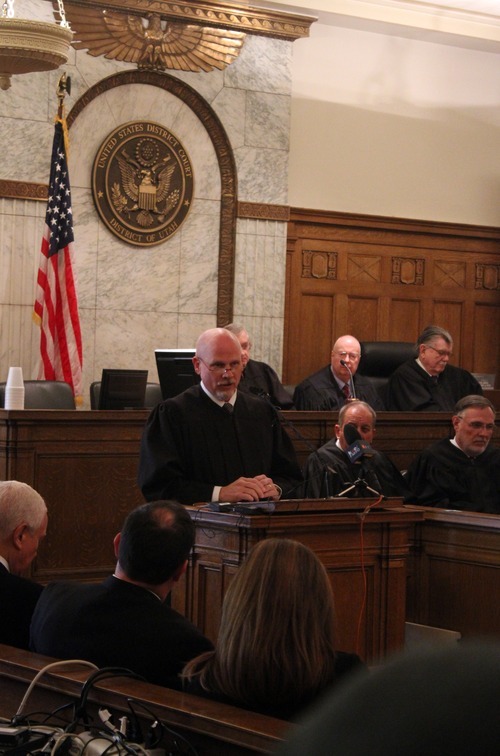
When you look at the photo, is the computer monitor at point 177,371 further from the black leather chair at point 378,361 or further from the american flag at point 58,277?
the black leather chair at point 378,361

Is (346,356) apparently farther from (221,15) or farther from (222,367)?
(222,367)

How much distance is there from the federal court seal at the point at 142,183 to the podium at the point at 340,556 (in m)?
5.95

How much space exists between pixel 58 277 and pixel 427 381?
3008 mm

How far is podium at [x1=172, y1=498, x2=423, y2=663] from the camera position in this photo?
14.2 feet

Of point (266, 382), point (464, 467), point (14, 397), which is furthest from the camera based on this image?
point (266, 382)

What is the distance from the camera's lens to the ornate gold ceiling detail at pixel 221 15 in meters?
10.0

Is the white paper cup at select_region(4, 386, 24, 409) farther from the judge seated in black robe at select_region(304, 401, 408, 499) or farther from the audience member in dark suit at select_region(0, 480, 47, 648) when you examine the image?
the audience member in dark suit at select_region(0, 480, 47, 648)

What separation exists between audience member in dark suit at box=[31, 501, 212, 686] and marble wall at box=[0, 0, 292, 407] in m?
6.75

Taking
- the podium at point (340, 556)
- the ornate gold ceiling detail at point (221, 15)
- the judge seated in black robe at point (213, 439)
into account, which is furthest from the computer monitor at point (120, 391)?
the ornate gold ceiling detail at point (221, 15)

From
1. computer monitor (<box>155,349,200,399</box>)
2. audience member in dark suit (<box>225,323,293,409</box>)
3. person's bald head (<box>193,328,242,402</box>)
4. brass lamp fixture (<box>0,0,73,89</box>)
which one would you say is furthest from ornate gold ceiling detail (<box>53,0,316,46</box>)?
person's bald head (<box>193,328,242,402</box>)

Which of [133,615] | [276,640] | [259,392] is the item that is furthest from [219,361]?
[276,640]

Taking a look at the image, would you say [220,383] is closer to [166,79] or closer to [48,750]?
[48,750]

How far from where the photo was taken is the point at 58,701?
2.45m

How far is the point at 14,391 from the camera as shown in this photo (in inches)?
270
